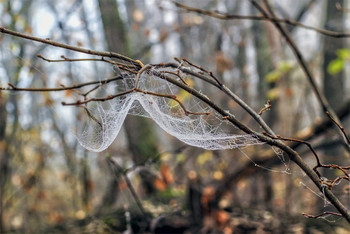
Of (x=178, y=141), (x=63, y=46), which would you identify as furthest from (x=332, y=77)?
(x=63, y=46)

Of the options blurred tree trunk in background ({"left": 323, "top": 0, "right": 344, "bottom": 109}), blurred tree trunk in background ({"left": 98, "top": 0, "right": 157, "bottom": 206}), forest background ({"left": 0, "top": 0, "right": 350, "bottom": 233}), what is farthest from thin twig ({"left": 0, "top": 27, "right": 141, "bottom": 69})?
blurred tree trunk in background ({"left": 323, "top": 0, "right": 344, "bottom": 109})

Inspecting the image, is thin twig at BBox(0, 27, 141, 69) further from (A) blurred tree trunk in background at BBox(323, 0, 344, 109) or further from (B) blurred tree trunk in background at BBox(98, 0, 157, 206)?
(A) blurred tree trunk in background at BBox(323, 0, 344, 109)

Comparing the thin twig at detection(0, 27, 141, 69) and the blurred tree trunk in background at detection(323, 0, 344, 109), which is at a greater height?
the blurred tree trunk in background at detection(323, 0, 344, 109)

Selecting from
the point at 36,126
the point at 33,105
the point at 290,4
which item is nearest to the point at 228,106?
the point at 36,126

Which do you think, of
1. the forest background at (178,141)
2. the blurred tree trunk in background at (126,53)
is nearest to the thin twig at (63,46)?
the forest background at (178,141)

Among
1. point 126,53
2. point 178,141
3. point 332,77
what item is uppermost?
point 126,53

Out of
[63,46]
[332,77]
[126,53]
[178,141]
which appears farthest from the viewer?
[178,141]

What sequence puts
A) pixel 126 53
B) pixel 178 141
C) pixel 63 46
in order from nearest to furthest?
pixel 63 46 < pixel 126 53 < pixel 178 141

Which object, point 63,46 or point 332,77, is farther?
point 332,77

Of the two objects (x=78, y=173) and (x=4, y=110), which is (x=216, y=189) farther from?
(x=78, y=173)

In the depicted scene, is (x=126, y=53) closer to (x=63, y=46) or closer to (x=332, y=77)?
(x=63, y=46)

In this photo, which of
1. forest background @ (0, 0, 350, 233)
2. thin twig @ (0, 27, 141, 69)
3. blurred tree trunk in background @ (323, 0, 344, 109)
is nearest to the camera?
thin twig @ (0, 27, 141, 69)
